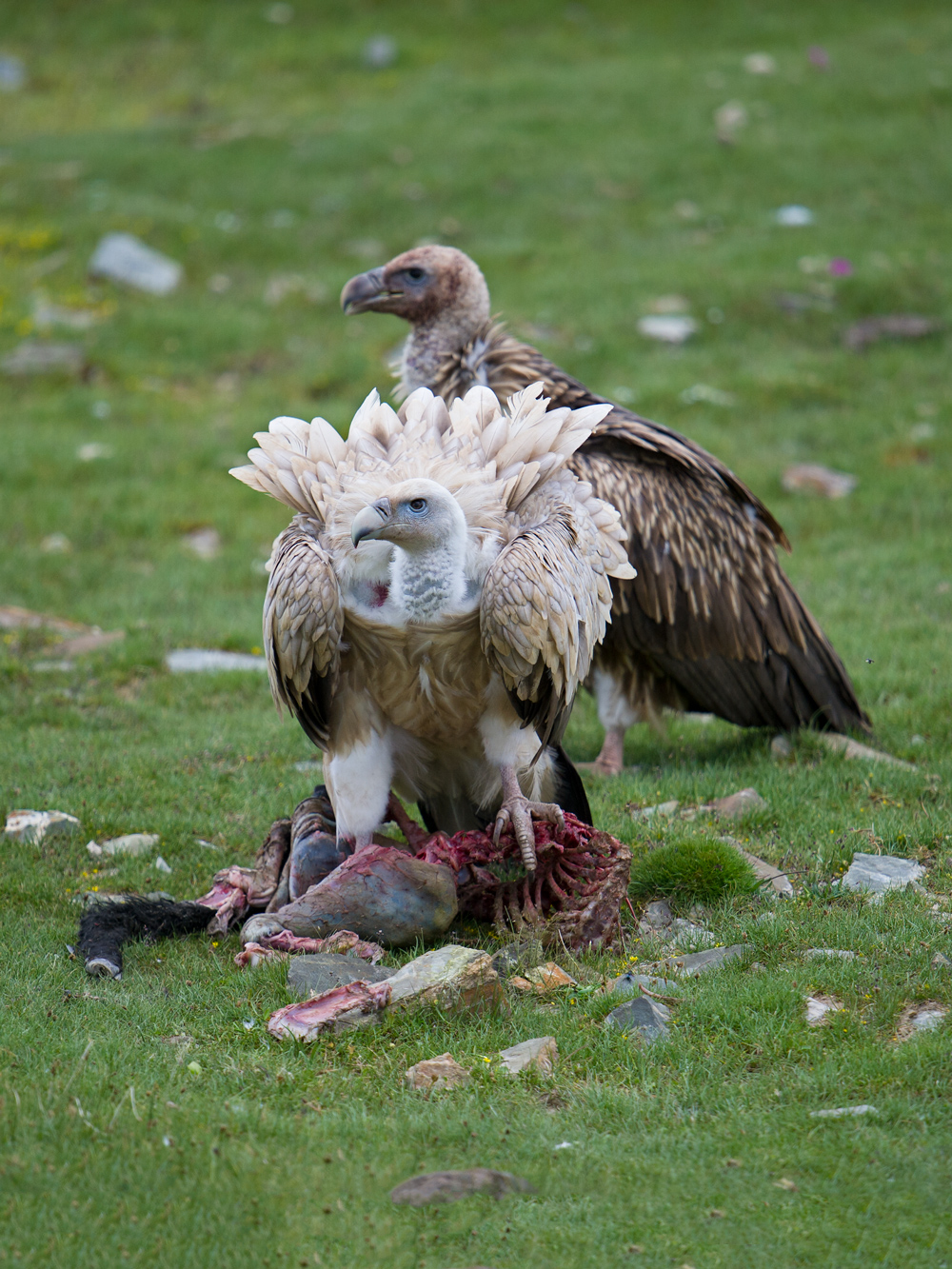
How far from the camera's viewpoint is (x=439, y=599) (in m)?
4.55

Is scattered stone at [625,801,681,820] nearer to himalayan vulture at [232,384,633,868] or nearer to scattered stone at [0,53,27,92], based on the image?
himalayan vulture at [232,384,633,868]

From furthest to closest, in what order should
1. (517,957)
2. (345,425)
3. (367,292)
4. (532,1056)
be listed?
(345,425)
(367,292)
(517,957)
(532,1056)

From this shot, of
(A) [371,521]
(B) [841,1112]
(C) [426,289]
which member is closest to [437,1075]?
(B) [841,1112]

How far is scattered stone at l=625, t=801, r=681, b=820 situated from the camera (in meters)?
5.86

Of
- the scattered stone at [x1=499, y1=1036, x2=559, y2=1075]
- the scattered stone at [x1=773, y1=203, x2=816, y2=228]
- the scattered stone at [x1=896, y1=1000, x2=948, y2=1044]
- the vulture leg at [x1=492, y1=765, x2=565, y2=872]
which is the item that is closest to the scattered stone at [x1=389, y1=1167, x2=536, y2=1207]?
the scattered stone at [x1=499, y1=1036, x2=559, y2=1075]

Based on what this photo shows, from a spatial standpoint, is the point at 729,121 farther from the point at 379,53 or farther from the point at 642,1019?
the point at 642,1019

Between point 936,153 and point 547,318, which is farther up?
point 936,153

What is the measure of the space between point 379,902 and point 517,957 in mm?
485

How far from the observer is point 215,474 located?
1089 cm

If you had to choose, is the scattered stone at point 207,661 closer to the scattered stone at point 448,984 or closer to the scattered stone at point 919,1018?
the scattered stone at point 448,984

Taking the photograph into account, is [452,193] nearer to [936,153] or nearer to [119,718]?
[936,153]

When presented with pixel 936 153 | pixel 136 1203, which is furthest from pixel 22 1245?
pixel 936 153

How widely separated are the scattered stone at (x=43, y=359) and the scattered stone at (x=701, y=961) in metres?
9.37

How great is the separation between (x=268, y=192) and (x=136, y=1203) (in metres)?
13.4
